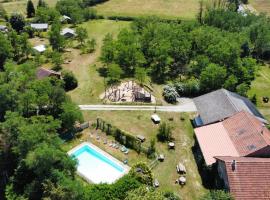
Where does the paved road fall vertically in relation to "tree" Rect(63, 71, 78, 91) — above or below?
below

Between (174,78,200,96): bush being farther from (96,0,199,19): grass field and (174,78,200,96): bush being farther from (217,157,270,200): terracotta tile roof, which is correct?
(96,0,199,19): grass field

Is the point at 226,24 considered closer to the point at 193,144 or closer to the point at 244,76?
the point at 244,76

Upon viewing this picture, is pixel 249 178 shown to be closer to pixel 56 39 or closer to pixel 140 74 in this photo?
pixel 140 74

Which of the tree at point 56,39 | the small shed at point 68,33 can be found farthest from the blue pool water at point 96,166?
the small shed at point 68,33

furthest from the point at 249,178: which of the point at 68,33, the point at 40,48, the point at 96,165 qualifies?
the point at 68,33

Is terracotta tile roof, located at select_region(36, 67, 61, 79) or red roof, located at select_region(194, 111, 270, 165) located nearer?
red roof, located at select_region(194, 111, 270, 165)

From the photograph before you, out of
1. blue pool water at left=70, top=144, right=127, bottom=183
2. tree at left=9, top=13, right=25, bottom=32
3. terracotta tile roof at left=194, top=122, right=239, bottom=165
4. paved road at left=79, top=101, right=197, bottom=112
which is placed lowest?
blue pool water at left=70, top=144, right=127, bottom=183

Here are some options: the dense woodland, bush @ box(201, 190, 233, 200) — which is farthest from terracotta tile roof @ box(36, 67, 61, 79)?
bush @ box(201, 190, 233, 200)
